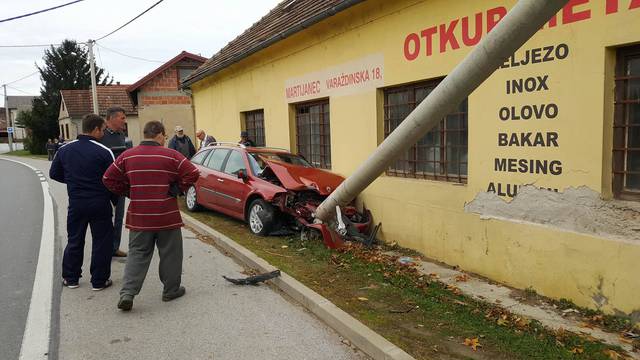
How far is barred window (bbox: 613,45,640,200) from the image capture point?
14.7 feet

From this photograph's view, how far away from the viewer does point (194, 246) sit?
23.5 feet

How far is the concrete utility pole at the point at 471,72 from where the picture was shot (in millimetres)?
3057

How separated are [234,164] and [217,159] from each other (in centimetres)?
75

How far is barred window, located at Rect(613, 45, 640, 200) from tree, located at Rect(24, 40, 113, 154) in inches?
1991

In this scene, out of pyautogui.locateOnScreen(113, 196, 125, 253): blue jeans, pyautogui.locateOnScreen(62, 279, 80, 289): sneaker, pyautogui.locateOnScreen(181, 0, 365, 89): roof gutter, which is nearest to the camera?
pyautogui.locateOnScreen(62, 279, 80, 289): sneaker

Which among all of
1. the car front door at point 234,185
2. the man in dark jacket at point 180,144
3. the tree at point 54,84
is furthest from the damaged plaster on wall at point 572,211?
the tree at point 54,84

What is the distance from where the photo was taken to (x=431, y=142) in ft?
23.0

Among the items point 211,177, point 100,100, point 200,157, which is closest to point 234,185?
point 211,177

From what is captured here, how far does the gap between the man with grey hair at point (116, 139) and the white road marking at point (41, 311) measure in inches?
33.6

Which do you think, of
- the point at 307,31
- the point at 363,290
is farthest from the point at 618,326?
the point at 307,31

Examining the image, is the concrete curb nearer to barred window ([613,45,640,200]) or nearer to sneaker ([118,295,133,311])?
sneaker ([118,295,133,311])

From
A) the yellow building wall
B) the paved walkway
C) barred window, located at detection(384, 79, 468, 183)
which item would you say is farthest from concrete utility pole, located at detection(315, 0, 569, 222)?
the paved walkway

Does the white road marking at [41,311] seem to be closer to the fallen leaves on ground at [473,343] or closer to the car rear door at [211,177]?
the car rear door at [211,177]

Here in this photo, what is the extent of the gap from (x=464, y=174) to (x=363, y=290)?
7.61 ft
